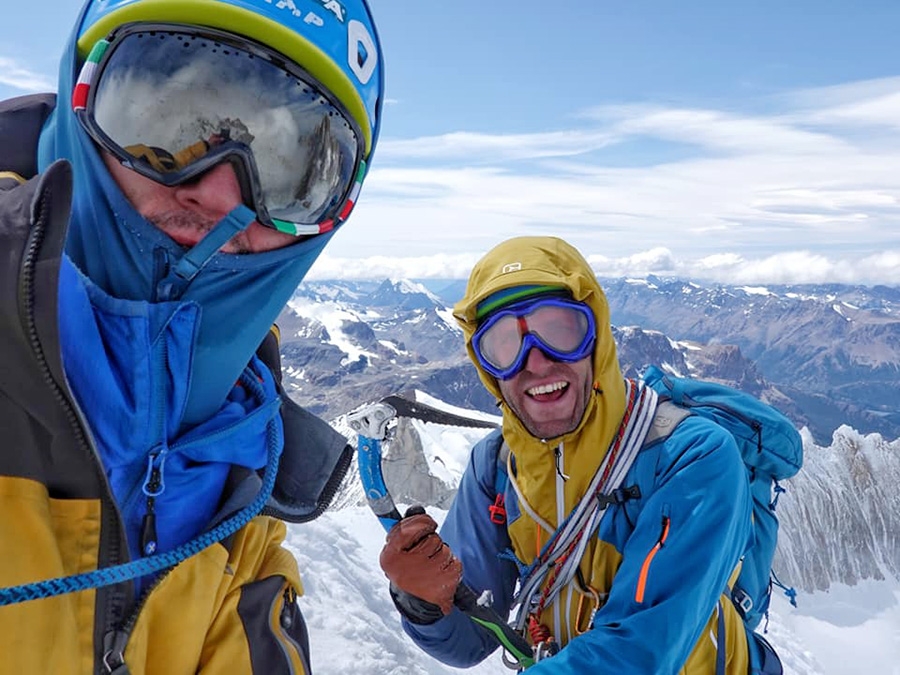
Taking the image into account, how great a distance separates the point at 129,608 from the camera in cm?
162

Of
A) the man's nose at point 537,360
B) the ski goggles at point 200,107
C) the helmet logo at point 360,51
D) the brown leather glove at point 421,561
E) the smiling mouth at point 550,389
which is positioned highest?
the helmet logo at point 360,51

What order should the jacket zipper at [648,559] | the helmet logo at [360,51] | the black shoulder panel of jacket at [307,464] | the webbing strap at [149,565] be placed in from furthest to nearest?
the jacket zipper at [648,559]
the black shoulder panel of jacket at [307,464]
the helmet logo at [360,51]
the webbing strap at [149,565]

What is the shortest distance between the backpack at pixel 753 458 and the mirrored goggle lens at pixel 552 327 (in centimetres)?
76

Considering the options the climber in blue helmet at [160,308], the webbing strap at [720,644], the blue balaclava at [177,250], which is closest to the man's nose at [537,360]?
the webbing strap at [720,644]

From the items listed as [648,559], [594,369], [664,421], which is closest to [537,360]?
[594,369]

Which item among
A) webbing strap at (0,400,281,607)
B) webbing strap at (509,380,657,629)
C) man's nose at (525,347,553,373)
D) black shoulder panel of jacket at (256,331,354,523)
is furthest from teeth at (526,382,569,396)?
webbing strap at (0,400,281,607)

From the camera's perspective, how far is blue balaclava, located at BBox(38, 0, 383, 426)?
1.70 meters

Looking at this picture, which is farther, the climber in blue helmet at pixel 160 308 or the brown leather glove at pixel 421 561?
the brown leather glove at pixel 421 561

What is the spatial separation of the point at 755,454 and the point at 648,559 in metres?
1.69

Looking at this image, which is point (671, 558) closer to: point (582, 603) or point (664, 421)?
point (582, 603)

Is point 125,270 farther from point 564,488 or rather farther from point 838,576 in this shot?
point 838,576

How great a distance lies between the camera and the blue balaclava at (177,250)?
1.70 metres

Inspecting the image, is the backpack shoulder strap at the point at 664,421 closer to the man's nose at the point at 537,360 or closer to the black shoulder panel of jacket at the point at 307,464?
the man's nose at the point at 537,360

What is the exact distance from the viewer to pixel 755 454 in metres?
4.64
